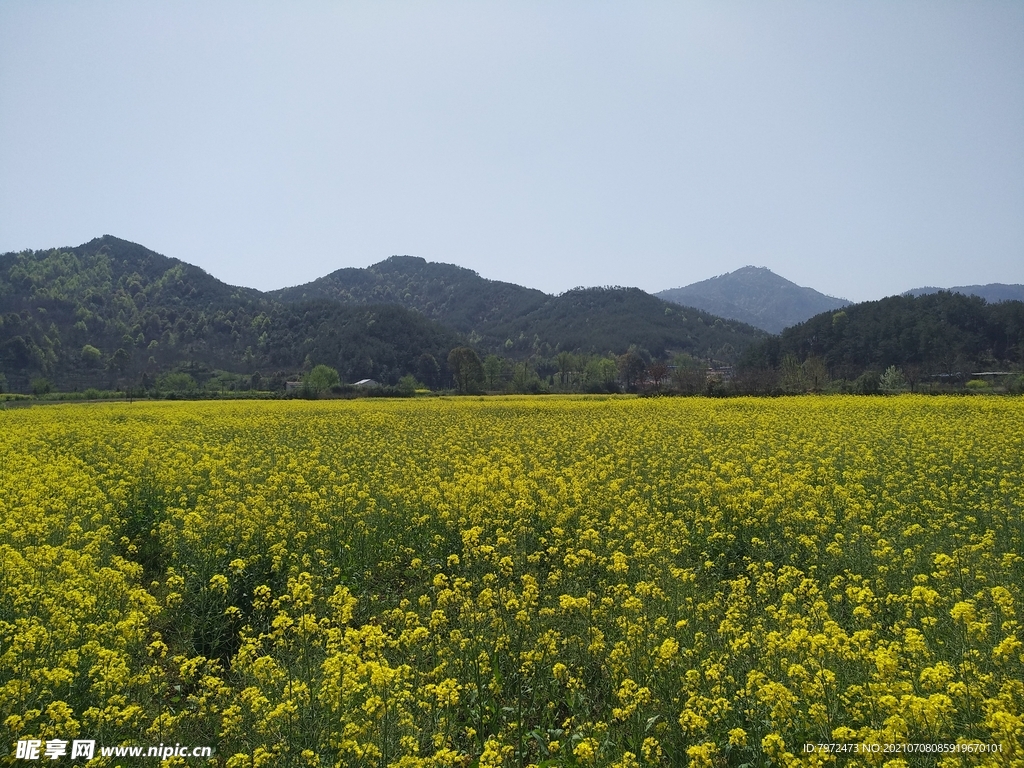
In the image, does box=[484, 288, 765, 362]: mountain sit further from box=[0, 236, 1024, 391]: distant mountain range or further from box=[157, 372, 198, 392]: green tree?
box=[157, 372, 198, 392]: green tree

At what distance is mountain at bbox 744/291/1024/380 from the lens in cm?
6856

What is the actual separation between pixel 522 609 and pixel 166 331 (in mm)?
140459

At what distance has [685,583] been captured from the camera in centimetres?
674

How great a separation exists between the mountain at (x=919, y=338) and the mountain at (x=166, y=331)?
2663 inches

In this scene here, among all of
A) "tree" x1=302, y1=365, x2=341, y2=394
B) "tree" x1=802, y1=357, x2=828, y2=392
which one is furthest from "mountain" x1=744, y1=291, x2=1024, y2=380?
"tree" x1=302, y1=365, x2=341, y2=394

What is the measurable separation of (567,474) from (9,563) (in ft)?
28.7

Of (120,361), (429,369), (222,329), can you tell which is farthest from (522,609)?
(222,329)

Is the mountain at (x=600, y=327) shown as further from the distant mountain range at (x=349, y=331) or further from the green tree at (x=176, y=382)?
the green tree at (x=176, y=382)

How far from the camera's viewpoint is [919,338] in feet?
233

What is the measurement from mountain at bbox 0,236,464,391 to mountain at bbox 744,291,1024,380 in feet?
222

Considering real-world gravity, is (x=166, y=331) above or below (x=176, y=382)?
above

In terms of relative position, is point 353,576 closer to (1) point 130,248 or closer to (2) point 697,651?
(2) point 697,651

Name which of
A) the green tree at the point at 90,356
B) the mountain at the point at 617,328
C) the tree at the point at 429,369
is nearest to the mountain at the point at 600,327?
the mountain at the point at 617,328

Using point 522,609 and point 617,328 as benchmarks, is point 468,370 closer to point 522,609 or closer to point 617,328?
point 522,609
